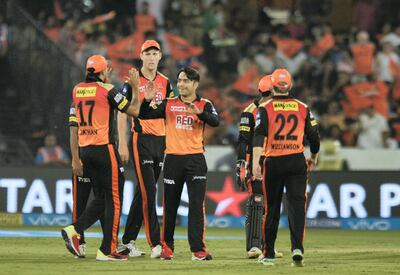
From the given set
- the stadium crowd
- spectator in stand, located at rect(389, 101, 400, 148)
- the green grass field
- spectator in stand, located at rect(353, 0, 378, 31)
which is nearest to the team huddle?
the green grass field

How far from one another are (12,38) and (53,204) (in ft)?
14.8

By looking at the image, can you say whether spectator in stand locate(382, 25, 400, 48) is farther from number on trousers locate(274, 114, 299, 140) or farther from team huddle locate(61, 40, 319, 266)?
number on trousers locate(274, 114, 299, 140)

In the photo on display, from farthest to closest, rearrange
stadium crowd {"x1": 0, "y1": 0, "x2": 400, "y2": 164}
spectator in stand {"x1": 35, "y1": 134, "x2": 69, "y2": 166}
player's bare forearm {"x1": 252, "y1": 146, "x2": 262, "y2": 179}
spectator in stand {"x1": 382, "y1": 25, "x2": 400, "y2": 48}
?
spectator in stand {"x1": 382, "y1": 25, "x2": 400, "y2": 48} → stadium crowd {"x1": 0, "y1": 0, "x2": 400, "y2": 164} → spectator in stand {"x1": 35, "y1": 134, "x2": 69, "y2": 166} → player's bare forearm {"x1": 252, "y1": 146, "x2": 262, "y2": 179}

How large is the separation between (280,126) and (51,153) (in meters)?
10.2

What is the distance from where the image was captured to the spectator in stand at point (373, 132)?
968 inches

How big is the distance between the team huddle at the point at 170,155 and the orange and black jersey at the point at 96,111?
12mm

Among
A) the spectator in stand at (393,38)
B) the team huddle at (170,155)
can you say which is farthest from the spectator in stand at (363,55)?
the team huddle at (170,155)

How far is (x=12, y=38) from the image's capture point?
24547 millimetres

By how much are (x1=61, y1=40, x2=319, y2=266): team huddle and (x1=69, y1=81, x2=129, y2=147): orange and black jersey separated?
0.01 metres

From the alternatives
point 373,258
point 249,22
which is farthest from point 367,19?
point 373,258

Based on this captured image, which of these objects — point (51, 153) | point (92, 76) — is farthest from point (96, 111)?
point (51, 153)

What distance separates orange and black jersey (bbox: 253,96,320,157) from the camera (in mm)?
13398

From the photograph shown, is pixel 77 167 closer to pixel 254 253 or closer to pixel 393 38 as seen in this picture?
pixel 254 253

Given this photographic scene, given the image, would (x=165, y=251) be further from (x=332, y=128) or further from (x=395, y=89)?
(x=395, y=89)
